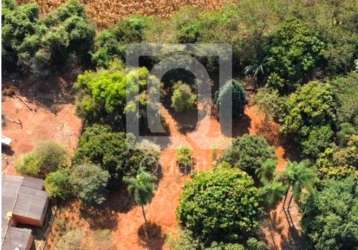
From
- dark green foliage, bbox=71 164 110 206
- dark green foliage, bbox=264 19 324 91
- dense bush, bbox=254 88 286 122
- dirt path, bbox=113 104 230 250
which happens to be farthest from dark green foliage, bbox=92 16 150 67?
dense bush, bbox=254 88 286 122

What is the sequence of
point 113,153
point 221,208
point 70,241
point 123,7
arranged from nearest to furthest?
1. point 221,208
2. point 70,241
3. point 113,153
4. point 123,7

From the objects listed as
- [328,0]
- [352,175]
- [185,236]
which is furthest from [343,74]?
[185,236]

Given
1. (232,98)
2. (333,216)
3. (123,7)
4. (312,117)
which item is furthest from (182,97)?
(333,216)

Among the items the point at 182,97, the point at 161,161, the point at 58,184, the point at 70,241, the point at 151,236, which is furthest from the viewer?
the point at 182,97

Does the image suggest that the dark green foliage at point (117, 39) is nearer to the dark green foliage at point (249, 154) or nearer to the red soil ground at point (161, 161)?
the red soil ground at point (161, 161)

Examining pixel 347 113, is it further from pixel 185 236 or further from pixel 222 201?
pixel 185 236

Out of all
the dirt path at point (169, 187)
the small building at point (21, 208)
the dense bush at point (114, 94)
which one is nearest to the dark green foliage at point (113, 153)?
the dense bush at point (114, 94)

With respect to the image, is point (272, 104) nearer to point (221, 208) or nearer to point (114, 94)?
point (221, 208)
